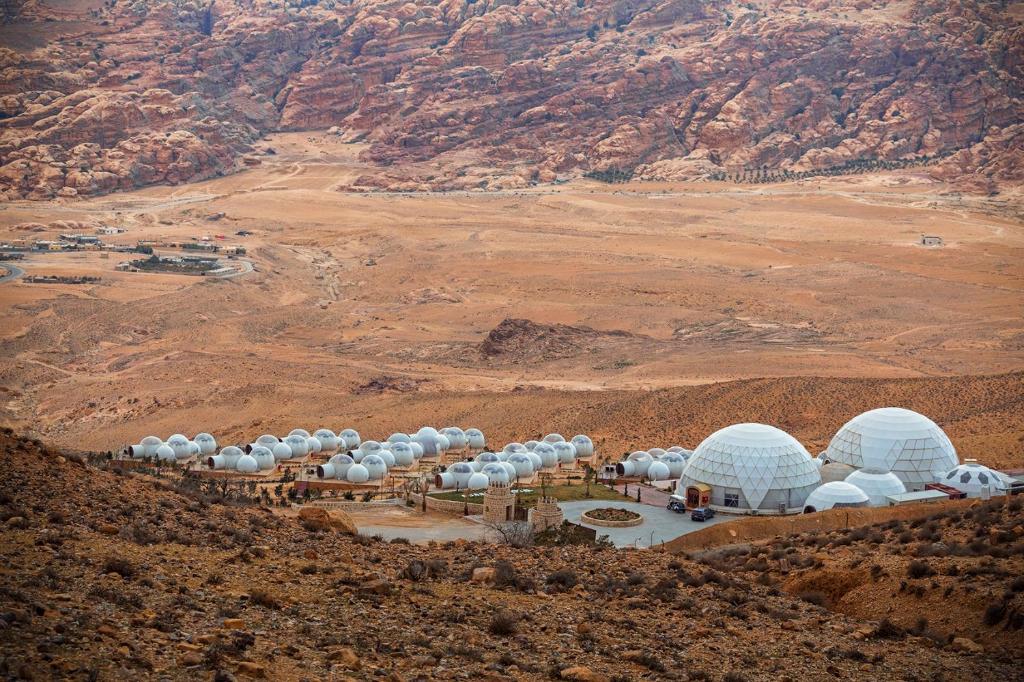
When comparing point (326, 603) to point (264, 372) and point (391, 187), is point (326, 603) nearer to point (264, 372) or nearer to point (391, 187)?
point (264, 372)

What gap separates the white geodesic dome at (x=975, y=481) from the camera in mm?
38750

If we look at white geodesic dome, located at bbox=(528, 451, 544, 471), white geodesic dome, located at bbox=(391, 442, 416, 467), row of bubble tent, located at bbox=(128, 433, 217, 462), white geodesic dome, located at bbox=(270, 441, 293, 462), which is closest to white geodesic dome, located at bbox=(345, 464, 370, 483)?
white geodesic dome, located at bbox=(391, 442, 416, 467)

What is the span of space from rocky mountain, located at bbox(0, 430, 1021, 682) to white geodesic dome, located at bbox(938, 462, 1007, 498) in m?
14.6

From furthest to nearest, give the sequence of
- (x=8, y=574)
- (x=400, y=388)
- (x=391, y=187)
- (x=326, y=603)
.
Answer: (x=391, y=187), (x=400, y=388), (x=326, y=603), (x=8, y=574)

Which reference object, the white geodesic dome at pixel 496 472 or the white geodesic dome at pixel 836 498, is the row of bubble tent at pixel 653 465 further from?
the white geodesic dome at pixel 836 498

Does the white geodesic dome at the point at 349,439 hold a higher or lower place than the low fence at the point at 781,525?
lower

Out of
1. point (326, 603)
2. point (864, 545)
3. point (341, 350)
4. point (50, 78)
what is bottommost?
point (341, 350)

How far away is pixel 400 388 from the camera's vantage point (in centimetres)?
6438

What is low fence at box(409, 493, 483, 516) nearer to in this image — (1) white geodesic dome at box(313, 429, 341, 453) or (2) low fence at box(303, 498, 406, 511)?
(2) low fence at box(303, 498, 406, 511)

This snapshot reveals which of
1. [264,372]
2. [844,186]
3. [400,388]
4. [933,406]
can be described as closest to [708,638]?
[933,406]

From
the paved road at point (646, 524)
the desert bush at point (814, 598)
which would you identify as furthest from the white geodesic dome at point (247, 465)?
the desert bush at point (814, 598)

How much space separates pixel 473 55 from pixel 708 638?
154951mm

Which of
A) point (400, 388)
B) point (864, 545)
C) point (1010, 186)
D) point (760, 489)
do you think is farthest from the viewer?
point (1010, 186)

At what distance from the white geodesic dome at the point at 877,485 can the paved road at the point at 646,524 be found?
408cm
